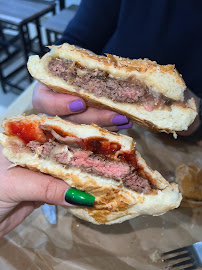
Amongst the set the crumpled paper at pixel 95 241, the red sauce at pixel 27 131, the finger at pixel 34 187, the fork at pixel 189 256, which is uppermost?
the red sauce at pixel 27 131

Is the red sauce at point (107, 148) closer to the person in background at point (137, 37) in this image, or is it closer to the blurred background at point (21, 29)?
the person in background at point (137, 37)

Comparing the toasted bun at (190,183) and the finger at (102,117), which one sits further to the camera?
the toasted bun at (190,183)

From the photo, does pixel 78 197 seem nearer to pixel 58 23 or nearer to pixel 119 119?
pixel 119 119

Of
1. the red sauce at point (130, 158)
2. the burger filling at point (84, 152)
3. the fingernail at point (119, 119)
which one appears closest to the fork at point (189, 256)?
the burger filling at point (84, 152)

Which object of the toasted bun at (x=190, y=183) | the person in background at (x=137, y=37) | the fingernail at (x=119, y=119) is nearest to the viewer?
the fingernail at (x=119, y=119)

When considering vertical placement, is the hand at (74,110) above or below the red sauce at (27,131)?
below

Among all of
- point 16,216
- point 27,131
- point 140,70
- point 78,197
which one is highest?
point 140,70

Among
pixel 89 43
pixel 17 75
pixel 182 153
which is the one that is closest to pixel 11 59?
pixel 17 75

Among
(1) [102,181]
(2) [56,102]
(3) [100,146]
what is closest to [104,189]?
(1) [102,181]

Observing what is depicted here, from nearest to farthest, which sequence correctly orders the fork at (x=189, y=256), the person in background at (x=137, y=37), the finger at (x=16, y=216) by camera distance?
1. the fork at (x=189, y=256)
2. the finger at (x=16, y=216)
3. the person in background at (x=137, y=37)
